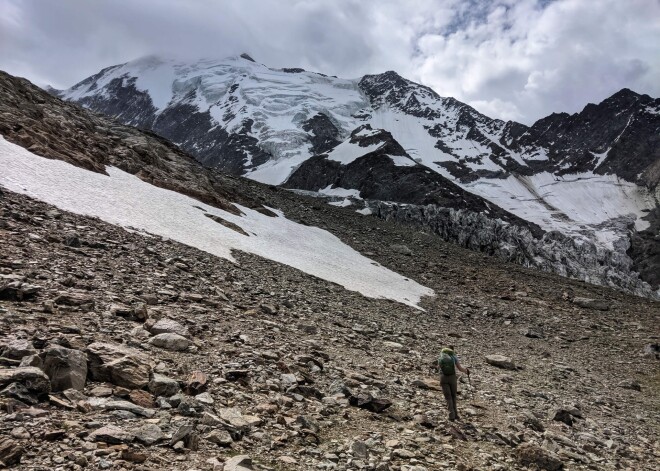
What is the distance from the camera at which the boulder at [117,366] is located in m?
7.34

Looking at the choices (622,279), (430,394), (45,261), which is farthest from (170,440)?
(622,279)

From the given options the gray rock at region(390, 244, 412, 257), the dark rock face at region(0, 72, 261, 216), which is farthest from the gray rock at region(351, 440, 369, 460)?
the gray rock at region(390, 244, 412, 257)

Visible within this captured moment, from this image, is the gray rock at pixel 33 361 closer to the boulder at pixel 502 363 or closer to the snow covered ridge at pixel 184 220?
the snow covered ridge at pixel 184 220

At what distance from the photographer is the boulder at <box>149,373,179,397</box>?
7410mm

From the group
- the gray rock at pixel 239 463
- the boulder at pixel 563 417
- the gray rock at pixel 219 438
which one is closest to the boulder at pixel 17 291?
the gray rock at pixel 219 438

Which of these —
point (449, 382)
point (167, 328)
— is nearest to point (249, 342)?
→ point (167, 328)

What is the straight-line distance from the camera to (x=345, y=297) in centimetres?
2609

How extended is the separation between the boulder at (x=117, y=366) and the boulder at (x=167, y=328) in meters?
2.07

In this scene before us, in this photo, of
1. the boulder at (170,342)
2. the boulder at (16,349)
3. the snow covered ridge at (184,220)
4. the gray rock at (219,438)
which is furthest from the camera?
the snow covered ridge at (184,220)

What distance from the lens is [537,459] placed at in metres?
8.73

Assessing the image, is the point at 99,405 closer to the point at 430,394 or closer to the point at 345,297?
the point at 430,394

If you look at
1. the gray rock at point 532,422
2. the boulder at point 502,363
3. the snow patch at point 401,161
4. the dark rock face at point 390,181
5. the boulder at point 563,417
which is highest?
the snow patch at point 401,161

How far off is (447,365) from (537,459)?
301 cm

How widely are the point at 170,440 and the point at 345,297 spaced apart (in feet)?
66.6
